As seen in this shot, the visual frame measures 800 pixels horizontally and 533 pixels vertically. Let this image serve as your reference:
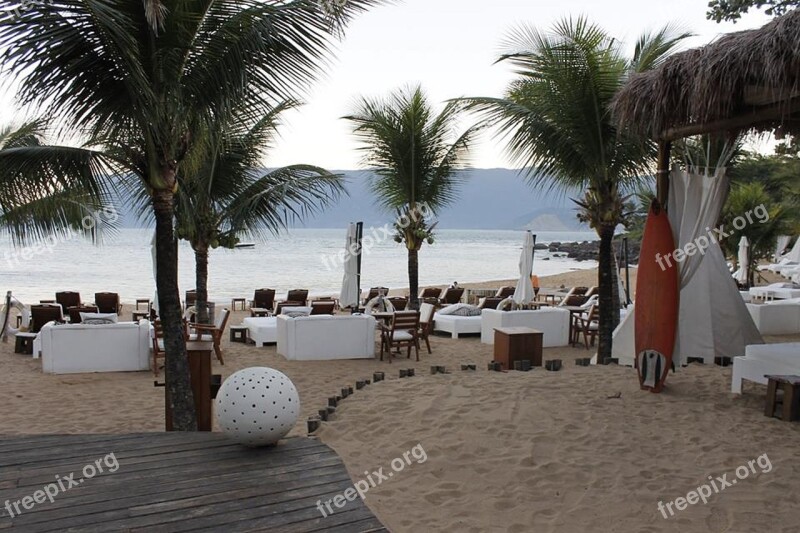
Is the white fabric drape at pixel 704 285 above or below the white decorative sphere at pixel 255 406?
above

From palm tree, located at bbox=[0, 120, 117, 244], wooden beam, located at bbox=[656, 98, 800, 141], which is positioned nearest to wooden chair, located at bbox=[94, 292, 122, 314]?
palm tree, located at bbox=[0, 120, 117, 244]

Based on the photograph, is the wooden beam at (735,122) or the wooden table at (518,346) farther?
the wooden table at (518,346)

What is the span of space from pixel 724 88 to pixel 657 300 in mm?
2046

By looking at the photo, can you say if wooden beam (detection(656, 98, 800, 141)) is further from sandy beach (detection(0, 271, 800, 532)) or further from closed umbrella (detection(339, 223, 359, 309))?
closed umbrella (detection(339, 223, 359, 309))

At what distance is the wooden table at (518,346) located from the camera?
28.3ft

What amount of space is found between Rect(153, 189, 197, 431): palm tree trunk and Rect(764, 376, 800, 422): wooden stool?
4.86m

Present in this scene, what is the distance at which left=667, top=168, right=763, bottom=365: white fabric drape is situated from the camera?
22.3ft

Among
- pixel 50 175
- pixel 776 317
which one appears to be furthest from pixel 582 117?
pixel 776 317

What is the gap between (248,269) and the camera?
53.3 metres

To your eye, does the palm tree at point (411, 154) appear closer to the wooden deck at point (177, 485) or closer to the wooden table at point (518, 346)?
the wooden table at point (518, 346)

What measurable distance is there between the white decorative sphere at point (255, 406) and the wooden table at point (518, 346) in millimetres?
5108

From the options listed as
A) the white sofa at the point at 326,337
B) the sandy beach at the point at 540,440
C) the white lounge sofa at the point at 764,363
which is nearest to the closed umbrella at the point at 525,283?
the white sofa at the point at 326,337

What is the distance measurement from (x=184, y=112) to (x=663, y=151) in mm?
4655

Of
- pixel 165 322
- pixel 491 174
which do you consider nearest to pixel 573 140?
pixel 165 322
